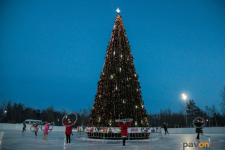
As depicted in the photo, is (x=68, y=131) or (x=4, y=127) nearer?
(x=68, y=131)

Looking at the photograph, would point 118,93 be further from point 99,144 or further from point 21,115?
point 21,115

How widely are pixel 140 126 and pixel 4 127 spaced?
3565cm

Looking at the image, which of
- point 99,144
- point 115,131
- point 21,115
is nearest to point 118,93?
point 115,131

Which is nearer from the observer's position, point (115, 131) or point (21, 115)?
point (115, 131)

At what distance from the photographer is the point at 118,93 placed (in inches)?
717

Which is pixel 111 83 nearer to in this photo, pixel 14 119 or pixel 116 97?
pixel 116 97

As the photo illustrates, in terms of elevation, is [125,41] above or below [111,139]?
above

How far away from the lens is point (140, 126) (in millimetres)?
17953

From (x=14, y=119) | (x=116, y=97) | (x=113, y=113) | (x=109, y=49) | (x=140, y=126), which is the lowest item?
(x=14, y=119)

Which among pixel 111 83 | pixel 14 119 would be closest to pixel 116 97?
pixel 111 83

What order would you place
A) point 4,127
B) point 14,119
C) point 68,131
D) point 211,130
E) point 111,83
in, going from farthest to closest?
1. point 14,119
2. point 4,127
3. point 211,130
4. point 111,83
5. point 68,131

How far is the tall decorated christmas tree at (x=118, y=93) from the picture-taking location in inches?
702

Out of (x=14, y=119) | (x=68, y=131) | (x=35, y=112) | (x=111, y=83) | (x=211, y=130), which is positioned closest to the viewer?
(x=68, y=131)

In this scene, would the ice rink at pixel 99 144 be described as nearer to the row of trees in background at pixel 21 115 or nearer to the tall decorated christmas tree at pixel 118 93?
the tall decorated christmas tree at pixel 118 93
